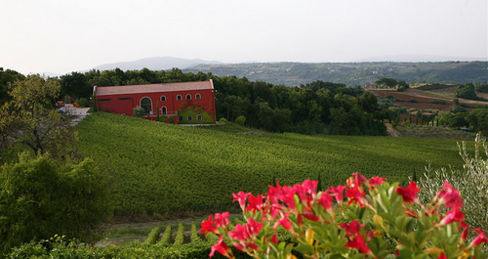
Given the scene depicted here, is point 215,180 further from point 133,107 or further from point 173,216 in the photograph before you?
point 133,107

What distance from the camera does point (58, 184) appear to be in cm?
1210

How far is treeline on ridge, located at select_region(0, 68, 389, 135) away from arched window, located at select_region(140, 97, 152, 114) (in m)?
11.3

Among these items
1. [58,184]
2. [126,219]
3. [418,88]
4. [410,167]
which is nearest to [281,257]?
[58,184]

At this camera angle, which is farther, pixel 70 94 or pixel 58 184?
pixel 70 94

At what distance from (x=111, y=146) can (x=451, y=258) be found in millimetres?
32143

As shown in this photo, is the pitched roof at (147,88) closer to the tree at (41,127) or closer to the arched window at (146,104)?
the arched window at (146,104)

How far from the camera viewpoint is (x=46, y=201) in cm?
1152

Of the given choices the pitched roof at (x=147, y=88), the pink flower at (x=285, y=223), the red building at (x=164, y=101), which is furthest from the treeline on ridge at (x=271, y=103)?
the pink flower at (x=285, y=223)

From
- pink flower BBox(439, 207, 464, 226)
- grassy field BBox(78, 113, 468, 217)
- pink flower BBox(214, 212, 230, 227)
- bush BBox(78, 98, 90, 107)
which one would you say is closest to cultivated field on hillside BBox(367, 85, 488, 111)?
grassy field BBox(78, 113, 468, 217)

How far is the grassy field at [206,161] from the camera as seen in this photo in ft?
75.1

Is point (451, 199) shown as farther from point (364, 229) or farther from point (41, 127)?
point (41, 127)

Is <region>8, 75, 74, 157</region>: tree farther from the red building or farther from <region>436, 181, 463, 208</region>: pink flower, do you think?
the red building

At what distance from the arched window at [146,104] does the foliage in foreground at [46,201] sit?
39.0 m

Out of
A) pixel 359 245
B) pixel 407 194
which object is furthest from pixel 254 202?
pixel 407 194
